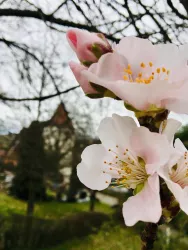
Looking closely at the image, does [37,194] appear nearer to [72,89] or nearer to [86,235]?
[86,235]

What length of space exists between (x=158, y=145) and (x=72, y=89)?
149 centimetres

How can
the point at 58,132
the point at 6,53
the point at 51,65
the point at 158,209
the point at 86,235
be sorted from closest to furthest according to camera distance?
1. the point at 158,209
2. the point at 6,53
3. the point at 51,65
4. the point at 58,132
5. the point at 86,235

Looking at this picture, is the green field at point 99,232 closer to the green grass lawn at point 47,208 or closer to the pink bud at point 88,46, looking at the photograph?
the green grass lawn at point 47,208

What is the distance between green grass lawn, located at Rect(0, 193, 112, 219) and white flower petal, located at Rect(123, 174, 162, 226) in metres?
1.71

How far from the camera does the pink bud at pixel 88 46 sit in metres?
0.18

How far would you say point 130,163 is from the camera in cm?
20

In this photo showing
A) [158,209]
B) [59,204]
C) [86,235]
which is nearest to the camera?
[158,209]

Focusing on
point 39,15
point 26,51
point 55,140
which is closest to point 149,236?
point 39,15

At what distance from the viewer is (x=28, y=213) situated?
1982mm

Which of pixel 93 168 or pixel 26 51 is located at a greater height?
pixel 26 51

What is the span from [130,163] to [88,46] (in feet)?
0.21

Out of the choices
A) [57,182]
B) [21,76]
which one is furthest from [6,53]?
[57,182]

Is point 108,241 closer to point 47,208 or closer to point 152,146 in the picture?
point 47,208

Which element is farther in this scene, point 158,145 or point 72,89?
point 72,89
